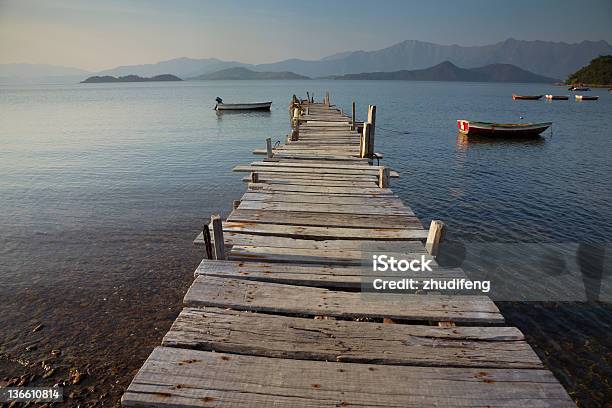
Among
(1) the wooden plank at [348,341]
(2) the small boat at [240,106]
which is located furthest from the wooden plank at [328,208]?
(2) the small boat at [240,106]

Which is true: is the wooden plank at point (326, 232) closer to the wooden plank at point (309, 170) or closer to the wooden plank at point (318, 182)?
the wooden plank at point (318, 182)

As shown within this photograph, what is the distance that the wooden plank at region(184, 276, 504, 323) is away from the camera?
491 centimetres

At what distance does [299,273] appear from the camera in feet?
19.0

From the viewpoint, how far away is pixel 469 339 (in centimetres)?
442

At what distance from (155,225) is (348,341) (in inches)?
439

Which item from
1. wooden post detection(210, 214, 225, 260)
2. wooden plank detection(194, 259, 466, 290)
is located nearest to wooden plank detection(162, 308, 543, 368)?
wooden plank detection(194, 259, 466, 290)

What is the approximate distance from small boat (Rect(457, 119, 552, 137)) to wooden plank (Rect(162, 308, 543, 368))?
3465cm

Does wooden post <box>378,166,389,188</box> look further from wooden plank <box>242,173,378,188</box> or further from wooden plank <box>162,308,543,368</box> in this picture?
wooden plank <box>162,308,543,368</box>

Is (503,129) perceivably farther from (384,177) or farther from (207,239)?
(207,239)

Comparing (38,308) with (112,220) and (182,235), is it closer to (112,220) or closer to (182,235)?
(182,235)

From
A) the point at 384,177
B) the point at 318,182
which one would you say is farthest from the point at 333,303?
the point at 318,182

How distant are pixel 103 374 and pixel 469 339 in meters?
5.99

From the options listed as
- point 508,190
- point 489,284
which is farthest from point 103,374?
point 508,190

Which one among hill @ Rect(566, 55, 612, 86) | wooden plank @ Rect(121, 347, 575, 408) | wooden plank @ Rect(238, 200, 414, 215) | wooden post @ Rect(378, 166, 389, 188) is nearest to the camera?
wooden plank @ Rect(121, 347, 575, 408)
